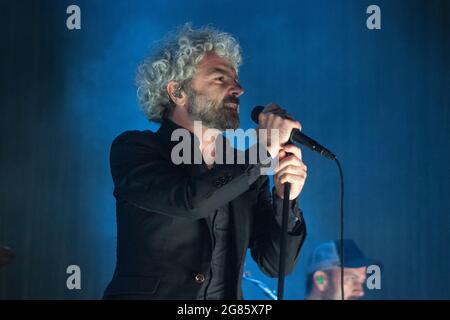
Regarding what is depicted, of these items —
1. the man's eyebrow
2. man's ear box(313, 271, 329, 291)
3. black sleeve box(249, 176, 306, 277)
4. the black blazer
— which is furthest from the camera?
man's ear box(313, 271, 329, 291)

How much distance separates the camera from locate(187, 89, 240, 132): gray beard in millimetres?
1671

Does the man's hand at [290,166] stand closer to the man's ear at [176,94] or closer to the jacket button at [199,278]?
the jacket button at [199,278]

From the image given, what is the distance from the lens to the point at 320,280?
289cm

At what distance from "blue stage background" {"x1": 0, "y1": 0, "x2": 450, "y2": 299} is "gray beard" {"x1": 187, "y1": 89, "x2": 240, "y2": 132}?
1.75m

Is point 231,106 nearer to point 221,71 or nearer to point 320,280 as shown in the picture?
point 221,71

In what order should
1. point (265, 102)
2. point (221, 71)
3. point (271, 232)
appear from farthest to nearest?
point (265, 102) < point (221, 71) < point (271, 232)

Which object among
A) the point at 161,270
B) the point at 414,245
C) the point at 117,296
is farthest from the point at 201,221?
the point at 414,245

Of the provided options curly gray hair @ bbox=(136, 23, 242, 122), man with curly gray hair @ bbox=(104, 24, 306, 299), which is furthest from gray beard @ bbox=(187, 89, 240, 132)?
curly gray hair @ bbox=(136, 23, 242, 122)

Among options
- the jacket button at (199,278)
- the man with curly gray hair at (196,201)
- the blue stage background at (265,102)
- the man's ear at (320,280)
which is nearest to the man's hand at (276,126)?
the man with curly gray hair at (196,201)

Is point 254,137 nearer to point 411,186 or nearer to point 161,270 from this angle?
point 161,270

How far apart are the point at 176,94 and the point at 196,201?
0.51m

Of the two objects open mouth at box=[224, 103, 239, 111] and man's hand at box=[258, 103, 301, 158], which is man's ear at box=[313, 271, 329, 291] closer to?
open mouth at box=[224, 103, 239, 111]

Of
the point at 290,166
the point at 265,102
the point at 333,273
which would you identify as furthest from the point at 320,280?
the point at 290,166

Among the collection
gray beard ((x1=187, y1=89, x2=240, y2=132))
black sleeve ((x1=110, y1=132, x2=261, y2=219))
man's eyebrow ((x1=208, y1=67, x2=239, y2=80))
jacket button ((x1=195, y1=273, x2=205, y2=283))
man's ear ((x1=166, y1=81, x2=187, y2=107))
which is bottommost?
jacket button ((x1=195, y1=273, x2=205, y2=283))
